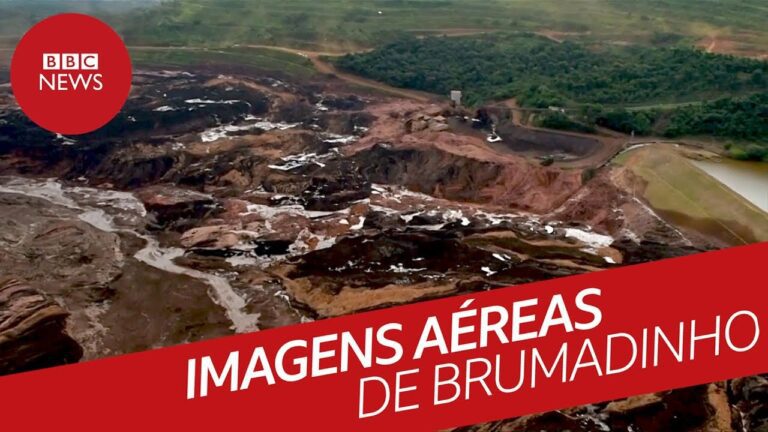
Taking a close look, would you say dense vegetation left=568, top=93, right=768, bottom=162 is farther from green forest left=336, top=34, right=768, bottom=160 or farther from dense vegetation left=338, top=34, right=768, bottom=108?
dense vegetation left=338, top=34, right=768, bottom=108

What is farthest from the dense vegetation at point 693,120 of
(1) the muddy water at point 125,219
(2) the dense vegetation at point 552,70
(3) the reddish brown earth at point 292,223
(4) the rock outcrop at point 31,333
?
(4) the rock outcrop at point 31,333

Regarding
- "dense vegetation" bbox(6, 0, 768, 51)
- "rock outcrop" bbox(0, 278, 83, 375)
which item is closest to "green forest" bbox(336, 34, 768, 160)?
"dense vegetation" bbox(6, 0, 768, 51)

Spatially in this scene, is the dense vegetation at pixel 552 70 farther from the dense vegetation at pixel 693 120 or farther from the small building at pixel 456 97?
the dense vegetation at pixel 693 120

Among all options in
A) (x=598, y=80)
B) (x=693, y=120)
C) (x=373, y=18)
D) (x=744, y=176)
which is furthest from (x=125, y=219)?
(x=373, y=18)

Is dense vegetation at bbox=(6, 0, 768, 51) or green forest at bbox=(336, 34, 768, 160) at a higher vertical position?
dense vegetation at bbox=(6, 0, 768, 51)

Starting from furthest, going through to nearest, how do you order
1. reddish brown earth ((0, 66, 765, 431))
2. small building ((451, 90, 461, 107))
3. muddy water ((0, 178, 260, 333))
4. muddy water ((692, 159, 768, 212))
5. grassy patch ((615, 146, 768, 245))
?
small building ((451, 90, 461, 107)) < muddy water ((692, 159, 768, 212)) < grassy patch ((615, 146, 768, 245)) < muddy water ((0, 178, 260, 333)) < reddish brown earth ((0, 66, 765, 431))

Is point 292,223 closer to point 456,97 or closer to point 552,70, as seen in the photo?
point 456,97

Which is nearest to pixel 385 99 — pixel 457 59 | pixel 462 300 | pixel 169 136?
pixel 457 59

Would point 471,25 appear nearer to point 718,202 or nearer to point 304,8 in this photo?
point 304,8
